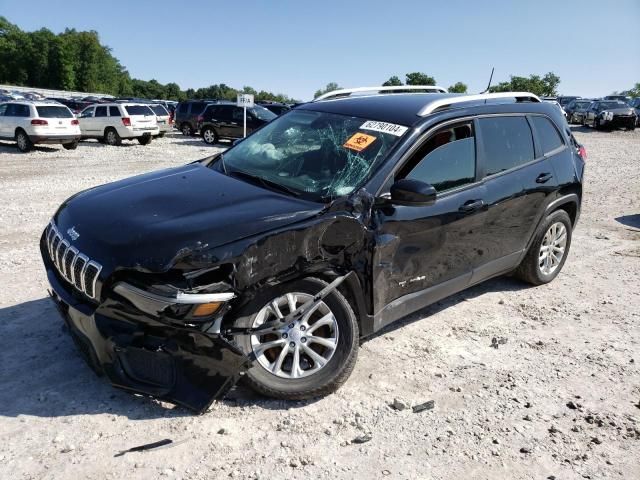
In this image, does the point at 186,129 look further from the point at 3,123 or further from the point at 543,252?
the point at 543,252

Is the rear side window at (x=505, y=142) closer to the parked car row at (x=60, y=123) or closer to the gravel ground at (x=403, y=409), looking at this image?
the gravel ground at (x=403, y=409)

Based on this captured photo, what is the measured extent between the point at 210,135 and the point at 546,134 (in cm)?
1779

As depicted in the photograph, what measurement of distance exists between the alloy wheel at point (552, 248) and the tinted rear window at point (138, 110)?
17.7 meters

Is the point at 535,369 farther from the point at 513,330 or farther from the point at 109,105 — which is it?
the point at 109,105

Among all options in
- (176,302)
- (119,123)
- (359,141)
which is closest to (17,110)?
(119,123)

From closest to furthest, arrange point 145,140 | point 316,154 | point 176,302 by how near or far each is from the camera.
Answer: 1. point 176,302
2. point 316,154
3. point 145,140

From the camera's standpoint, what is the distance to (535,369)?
12.1 feet

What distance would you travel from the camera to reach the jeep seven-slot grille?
111 inches

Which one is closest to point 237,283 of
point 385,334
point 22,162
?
point 385,334

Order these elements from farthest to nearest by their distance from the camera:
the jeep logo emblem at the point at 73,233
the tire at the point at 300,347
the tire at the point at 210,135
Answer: the tire at the point at 210,135 → the jeep logo emblem at the point at 73,233 → the tire at the point at 300,347

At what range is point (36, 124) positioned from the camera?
54.4 ft

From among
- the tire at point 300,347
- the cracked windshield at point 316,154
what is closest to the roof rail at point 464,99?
the cracked windshield at point 316,154

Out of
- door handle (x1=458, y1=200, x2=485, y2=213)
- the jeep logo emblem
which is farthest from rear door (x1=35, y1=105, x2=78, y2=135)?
door handle (x1=458, y1=200, x2=485, y2=213)

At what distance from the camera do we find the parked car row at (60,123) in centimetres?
1666
